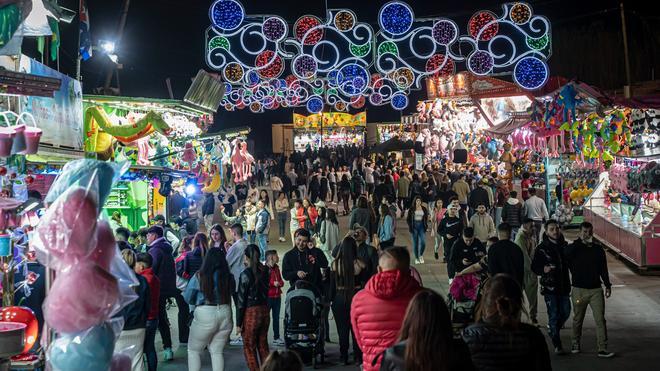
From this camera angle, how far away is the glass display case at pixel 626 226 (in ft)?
53.0

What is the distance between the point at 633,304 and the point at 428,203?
10.1 m

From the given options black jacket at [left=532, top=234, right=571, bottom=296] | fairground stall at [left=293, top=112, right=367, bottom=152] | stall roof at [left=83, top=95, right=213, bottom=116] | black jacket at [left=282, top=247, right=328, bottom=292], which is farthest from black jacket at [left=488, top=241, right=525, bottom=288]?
fairground stall at [left=293, top=112, right=367, bottom=152]

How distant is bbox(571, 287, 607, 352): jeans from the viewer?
9852mm

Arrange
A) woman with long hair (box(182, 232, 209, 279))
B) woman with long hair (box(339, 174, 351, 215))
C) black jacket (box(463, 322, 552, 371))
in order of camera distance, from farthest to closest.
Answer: woman with long hair (box(339, 174, 351, 215)) → woman with long hair (box(182, 232, 209, 279)) → black jacket (box(463, 322, 552, 371))

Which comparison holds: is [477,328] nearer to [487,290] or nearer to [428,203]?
[487,290]

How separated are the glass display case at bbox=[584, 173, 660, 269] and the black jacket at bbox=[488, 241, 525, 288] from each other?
272 inches

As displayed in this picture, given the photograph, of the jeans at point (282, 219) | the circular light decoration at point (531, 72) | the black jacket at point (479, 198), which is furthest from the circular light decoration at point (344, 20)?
the jeans at point (282, 219)

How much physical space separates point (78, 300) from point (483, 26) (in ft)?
47.6

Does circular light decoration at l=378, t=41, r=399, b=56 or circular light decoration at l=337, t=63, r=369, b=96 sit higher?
circular light decoration at l=378, t=41, r=399, b=56

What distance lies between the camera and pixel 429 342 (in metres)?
4.17

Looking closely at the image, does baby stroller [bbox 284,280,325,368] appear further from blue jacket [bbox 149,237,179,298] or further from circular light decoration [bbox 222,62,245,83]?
circular light decoration [bbox 222,62,245,83]

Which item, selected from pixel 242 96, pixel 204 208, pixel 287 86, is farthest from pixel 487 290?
pixel 242 96

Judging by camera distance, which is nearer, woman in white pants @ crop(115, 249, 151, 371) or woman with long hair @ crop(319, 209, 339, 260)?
woman in white pants @ crop(115, 249, 151, 371)

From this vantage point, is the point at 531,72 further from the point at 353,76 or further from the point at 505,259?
the point at 505,259
